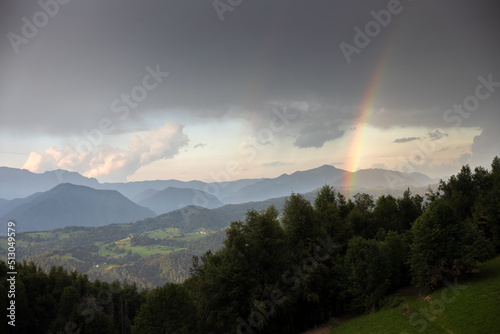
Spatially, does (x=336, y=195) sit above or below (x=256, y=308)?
above

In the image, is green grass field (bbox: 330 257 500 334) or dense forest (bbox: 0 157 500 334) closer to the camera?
green grass field (bbox: 330 257 500 334)

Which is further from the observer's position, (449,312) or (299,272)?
(299,272)

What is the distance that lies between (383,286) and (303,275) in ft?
33.1

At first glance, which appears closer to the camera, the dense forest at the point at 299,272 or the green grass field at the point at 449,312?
the green grass field at the point at 449,312

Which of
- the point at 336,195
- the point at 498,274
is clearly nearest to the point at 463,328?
the point at 498,274

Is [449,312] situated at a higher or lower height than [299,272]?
lower

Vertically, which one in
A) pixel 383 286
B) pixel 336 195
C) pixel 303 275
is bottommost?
pixel 383 286

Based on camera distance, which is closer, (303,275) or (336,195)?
(303,275)

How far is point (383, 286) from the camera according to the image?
34781 millimetres

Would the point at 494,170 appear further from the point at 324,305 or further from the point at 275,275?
the point at 275,275

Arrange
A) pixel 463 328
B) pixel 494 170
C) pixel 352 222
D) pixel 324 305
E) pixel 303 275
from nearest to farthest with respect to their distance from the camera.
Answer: pixel 463 328
pixel 303 275
pixel 324 305
pixel 352 222
pixel 494 170

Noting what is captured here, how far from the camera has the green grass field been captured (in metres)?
22.9

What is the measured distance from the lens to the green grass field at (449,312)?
22891 millimetres

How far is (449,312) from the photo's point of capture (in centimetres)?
2562
